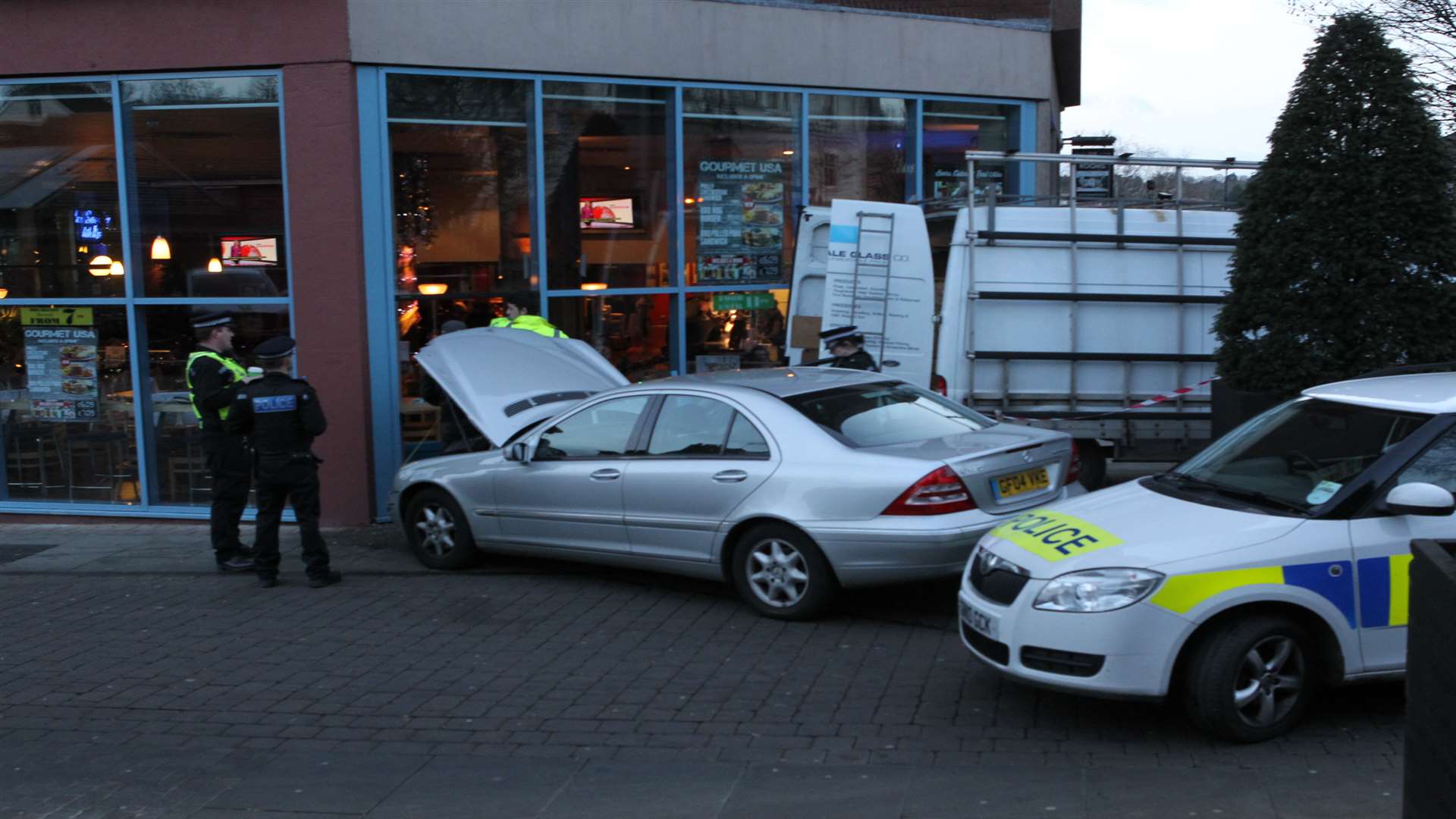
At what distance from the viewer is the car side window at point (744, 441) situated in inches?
295

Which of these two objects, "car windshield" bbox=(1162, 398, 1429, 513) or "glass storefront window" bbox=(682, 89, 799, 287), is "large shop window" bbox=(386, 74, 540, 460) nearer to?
"glass storefront window" bbox=(682, 89, 799, 287)

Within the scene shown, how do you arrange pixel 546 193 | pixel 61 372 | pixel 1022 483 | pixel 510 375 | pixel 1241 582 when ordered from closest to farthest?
pixel 1241 582, pixel 1022 483, pixel 510 375, pixel 61 372, pixel 546 193

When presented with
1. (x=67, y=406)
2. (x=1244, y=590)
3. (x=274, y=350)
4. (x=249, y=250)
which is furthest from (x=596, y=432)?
(x=67, y=406)

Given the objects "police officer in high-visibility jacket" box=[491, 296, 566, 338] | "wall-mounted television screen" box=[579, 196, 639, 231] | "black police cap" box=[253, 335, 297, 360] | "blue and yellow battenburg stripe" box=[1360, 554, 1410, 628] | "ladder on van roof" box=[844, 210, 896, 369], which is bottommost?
"blue and yellow battenburg stripe" box=[1360, 554, 1410, 628]

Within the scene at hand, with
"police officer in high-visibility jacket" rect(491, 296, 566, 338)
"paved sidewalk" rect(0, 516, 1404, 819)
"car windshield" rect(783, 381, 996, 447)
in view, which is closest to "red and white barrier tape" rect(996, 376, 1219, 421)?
"car windshield" rect(783, 381, 996, 447)

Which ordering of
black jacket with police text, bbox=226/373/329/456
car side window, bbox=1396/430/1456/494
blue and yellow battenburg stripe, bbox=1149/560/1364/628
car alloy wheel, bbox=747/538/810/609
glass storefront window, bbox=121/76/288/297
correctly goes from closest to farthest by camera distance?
blue and yellow battenburg stripe, bbox=1149/560/1364/628 → car side window, bbox=1396/430/1456/494 → car alloy wheel, bbox=747/538/810/609 → black jacket with police text, bbox=226/373/329/456 → glass storefront window, bbox=121/76/288/297

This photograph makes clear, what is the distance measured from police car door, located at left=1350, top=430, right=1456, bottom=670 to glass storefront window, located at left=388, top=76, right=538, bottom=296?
816 centimetres

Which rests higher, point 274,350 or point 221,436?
point 274,350

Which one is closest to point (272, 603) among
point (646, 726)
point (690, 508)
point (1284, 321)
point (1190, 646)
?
point (690, 508)

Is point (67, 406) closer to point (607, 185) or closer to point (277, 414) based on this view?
point (277, 414)

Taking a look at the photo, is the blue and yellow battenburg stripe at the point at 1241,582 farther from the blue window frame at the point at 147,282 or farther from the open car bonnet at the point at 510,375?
the blue window frame at the point at 147,282

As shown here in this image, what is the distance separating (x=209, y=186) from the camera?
11227 mm

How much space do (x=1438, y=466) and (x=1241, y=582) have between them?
1108 millimetres

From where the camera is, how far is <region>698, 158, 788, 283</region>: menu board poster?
12.6 meters
